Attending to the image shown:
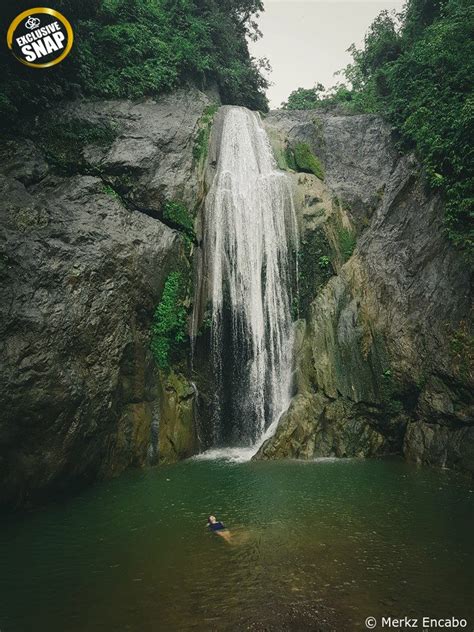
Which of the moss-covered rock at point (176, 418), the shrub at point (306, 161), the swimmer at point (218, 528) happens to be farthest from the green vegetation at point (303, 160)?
the swimmer at point (218, 528)

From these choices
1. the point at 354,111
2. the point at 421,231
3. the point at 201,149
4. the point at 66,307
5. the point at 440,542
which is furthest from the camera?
the point at 354,111

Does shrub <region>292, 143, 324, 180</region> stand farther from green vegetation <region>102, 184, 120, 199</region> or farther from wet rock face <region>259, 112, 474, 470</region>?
green vegetation <region>102, 184, 120, 199</region>

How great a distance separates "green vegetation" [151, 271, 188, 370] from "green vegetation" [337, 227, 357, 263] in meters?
6.45

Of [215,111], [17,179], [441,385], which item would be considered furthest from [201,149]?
[441,385]

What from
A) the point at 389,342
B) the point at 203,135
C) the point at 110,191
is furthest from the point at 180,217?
the point at 389,342

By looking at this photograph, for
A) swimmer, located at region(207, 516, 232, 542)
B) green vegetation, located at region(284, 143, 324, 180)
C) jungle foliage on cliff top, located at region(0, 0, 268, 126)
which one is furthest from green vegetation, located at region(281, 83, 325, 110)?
swimmer, located at region(207, 516, 232, 542)

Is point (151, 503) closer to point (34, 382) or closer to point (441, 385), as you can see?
point (34, 382)

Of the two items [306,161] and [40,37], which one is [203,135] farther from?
[40,37]

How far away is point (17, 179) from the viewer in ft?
37.9

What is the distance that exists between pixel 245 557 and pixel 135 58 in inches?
759

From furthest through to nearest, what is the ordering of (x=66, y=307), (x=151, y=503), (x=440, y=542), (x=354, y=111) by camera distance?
(x=354, y=111) < (x=66, y=307) < (x=151, y=503) < (x=440, y=542)

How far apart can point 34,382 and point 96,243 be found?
459 cm

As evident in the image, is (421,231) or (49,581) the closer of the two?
(49,581)

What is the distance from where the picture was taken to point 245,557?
562 cm
